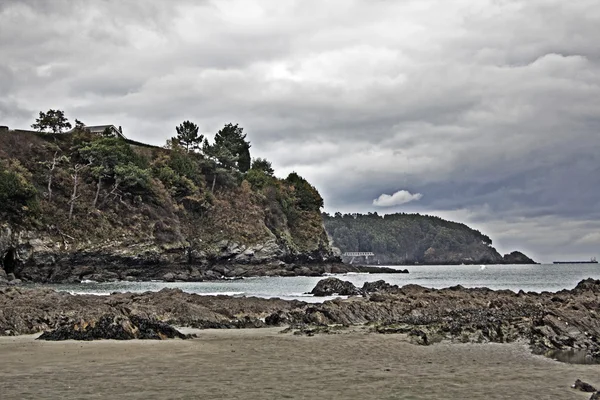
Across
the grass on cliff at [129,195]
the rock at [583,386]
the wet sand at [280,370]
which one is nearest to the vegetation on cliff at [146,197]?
the grass on cliff at [129,195]

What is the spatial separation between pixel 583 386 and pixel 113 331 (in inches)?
520

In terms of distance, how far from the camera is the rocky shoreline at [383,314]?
18516 mm

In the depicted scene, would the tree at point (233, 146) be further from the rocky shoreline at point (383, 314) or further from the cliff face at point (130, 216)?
the rocky shoreline at point (383, 314)

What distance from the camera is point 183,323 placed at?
2380cm

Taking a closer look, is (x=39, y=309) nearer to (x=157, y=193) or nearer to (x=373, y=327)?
(x=373, y=327)

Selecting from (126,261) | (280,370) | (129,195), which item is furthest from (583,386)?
(129,195)

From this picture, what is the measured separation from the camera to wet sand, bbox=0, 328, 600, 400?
35.5 ft

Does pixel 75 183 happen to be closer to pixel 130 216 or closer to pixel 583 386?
pixel 130 216

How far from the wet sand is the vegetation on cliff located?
56.4 metres

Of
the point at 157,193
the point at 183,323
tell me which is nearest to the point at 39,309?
the point at 183,323

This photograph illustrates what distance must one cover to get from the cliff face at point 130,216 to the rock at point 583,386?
6216 cm

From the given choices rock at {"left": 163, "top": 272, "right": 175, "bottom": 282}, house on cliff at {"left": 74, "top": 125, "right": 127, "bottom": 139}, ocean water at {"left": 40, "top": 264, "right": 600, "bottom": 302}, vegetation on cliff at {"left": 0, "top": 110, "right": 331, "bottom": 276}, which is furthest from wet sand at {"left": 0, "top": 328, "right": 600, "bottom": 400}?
house on cliff at {"left": 74, "top": 125, "right": 127, "bottom": 139}

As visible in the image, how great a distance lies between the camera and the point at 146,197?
87625 mm

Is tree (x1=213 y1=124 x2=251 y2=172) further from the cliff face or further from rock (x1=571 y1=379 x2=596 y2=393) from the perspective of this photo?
rock (x1=571 y1=379 x2=596 y2=393)
